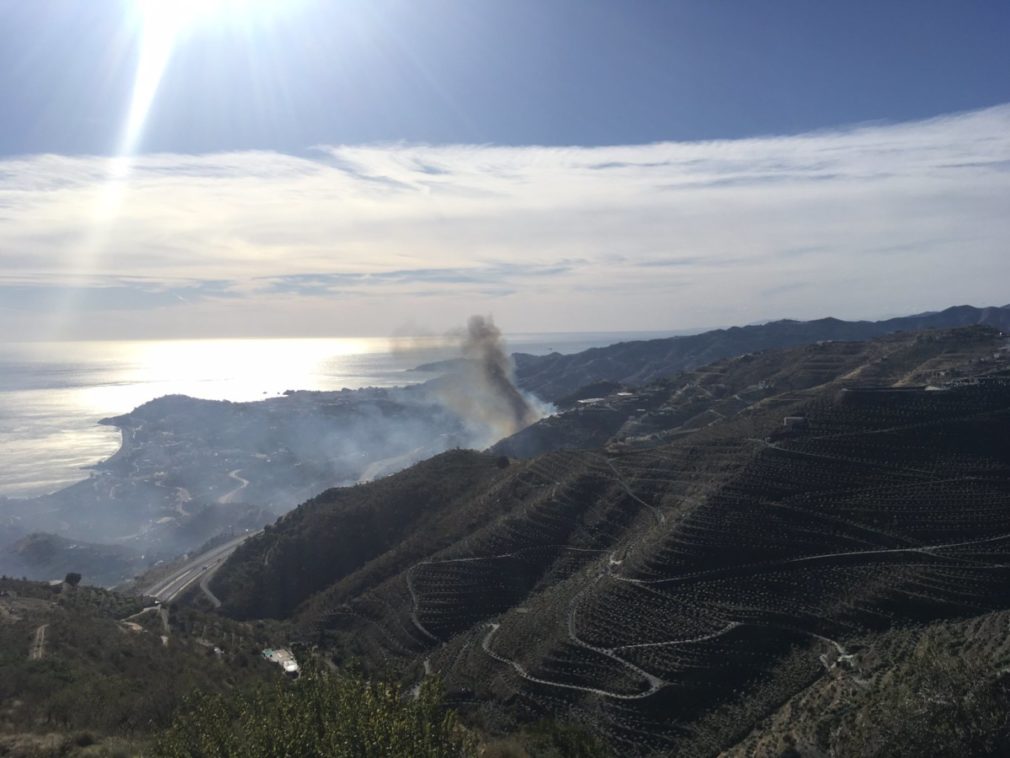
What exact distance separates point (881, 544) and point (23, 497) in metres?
116

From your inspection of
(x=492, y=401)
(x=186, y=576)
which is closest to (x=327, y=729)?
(x=186, y=576)

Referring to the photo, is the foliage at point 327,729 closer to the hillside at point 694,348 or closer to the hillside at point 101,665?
the hillside at point 101,665

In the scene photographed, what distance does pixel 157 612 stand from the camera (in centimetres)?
4381

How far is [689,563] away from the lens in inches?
1423

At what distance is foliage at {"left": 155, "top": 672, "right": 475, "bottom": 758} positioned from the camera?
50.6ft

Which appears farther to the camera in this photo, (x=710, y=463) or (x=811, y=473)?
(x=710, y=463)

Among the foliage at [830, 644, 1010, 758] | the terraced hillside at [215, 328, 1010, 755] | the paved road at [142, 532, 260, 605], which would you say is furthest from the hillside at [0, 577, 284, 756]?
the foliage at [830, 644, 1010, 758]

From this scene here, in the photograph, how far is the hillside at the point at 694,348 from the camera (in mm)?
163625

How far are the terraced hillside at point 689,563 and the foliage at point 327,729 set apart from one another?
11795 mm

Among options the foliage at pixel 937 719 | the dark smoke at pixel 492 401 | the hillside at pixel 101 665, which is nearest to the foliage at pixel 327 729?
the hillside at pixel 101 665

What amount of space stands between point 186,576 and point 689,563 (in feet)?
154

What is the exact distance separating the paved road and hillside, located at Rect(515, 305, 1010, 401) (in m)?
95.8

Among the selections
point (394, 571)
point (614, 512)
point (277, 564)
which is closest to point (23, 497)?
point (277, 564)

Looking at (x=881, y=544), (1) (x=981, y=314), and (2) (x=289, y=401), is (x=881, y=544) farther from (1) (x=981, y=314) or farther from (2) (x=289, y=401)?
(1) (x=981, y=314)
